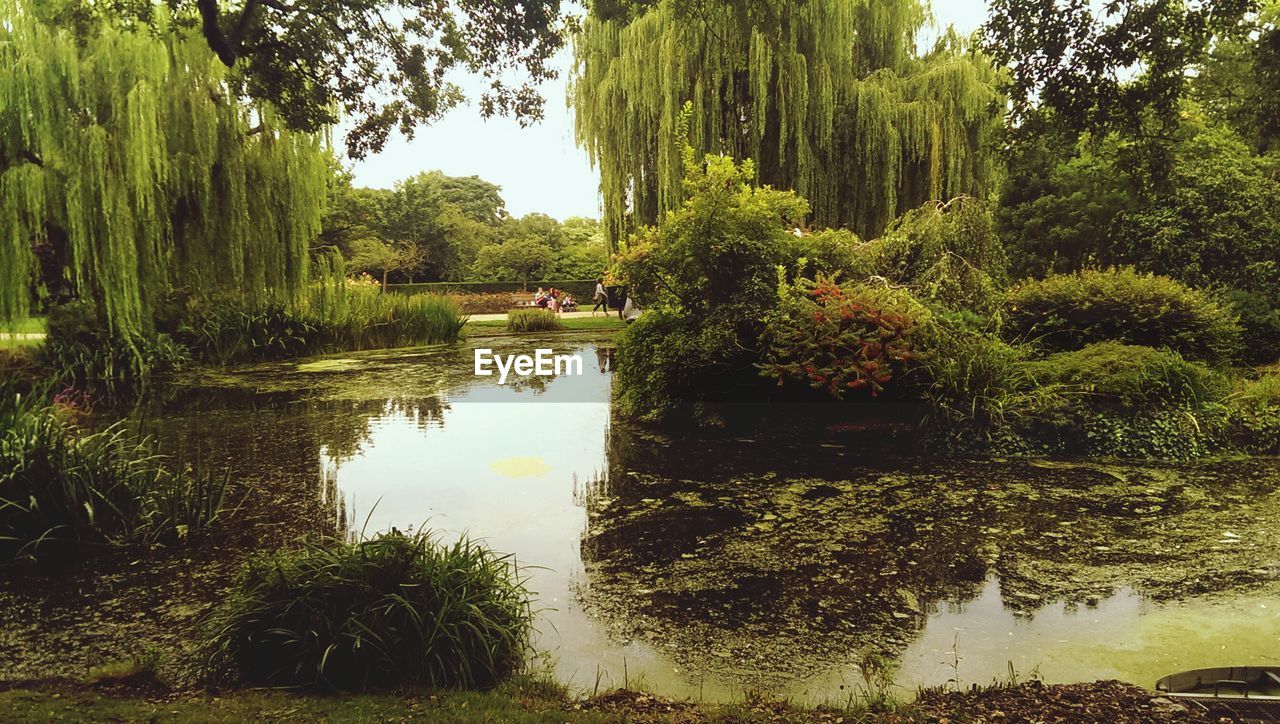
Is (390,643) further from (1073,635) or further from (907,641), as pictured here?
(1073,635)

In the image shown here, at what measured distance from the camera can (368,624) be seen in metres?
3.04

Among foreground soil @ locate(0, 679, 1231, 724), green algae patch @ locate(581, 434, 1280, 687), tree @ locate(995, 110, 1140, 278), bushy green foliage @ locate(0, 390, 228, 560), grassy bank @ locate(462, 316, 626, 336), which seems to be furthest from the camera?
grassy bank @ locate(462, 316, 626, 336)

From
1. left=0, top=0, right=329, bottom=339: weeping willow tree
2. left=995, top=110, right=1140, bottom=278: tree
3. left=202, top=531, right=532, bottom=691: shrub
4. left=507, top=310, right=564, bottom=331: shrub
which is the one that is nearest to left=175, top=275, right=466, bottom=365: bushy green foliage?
left=0, top=0, right=329, bottom=339: weeping willow tree

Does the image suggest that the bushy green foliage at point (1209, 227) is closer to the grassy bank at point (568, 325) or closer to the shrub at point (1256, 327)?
the shrub at point (1256, 327)

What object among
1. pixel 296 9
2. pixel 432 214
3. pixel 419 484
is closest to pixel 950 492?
pixel 419 484

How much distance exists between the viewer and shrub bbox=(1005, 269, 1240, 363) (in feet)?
26.0

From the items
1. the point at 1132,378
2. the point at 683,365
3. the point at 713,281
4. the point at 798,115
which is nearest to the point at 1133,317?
the point at 1132,378

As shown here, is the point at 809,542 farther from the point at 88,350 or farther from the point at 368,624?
the point at 88,350

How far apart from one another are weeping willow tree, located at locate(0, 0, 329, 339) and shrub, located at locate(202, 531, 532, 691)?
8562mm

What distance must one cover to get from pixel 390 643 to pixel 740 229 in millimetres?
5658

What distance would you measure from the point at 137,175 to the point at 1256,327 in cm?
1435

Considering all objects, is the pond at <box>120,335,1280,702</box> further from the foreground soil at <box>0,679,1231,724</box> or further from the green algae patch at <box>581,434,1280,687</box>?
the foreground soil at <box>0,679,1231,724</box>

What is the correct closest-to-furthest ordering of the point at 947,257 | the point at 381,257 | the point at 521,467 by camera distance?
1. the point at 521,467
2. the point at 947,257
3. the point at 381,257

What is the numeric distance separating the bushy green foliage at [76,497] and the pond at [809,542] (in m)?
0.96
